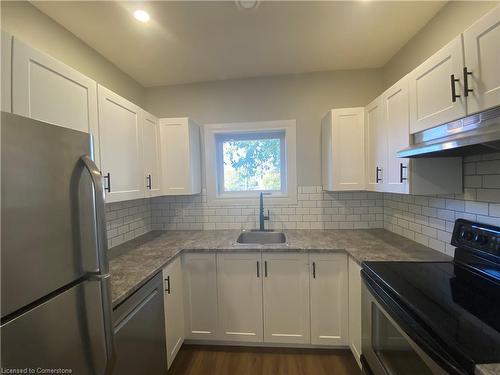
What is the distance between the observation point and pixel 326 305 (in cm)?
188

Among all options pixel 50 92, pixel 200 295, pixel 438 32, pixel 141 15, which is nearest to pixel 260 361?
pixel 200 295

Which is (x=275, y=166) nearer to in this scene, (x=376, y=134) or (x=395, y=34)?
(x=376, y=134)

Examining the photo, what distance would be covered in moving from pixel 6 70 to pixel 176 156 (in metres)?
1.45

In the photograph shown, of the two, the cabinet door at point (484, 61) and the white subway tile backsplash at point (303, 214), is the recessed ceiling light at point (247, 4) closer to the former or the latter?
the cabinet door at point (484, 61)

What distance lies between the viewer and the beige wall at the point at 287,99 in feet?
8.00

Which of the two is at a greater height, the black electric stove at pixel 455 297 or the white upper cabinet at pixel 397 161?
the white upper cabinet at pixel 397 161

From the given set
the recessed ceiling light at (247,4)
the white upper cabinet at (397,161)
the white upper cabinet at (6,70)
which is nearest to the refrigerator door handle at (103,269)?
the white upper cabinet at (6,70)

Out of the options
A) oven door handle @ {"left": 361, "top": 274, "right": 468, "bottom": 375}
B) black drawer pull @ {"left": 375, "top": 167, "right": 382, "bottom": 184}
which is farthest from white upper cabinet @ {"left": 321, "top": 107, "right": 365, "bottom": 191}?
oven door handle @ {"left": 361, "top": 274, "right": 468, "bottom": 375}

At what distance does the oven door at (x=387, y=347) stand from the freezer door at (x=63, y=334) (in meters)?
1.21

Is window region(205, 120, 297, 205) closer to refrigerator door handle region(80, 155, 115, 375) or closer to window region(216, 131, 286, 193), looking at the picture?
window region(216, 131, 286, 193)

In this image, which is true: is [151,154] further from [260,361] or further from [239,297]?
[260,361]

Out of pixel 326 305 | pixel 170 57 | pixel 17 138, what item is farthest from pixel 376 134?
pixel 17 138

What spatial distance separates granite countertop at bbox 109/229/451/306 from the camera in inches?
58.1

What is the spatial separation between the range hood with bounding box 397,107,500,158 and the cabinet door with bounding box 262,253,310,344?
116cm
